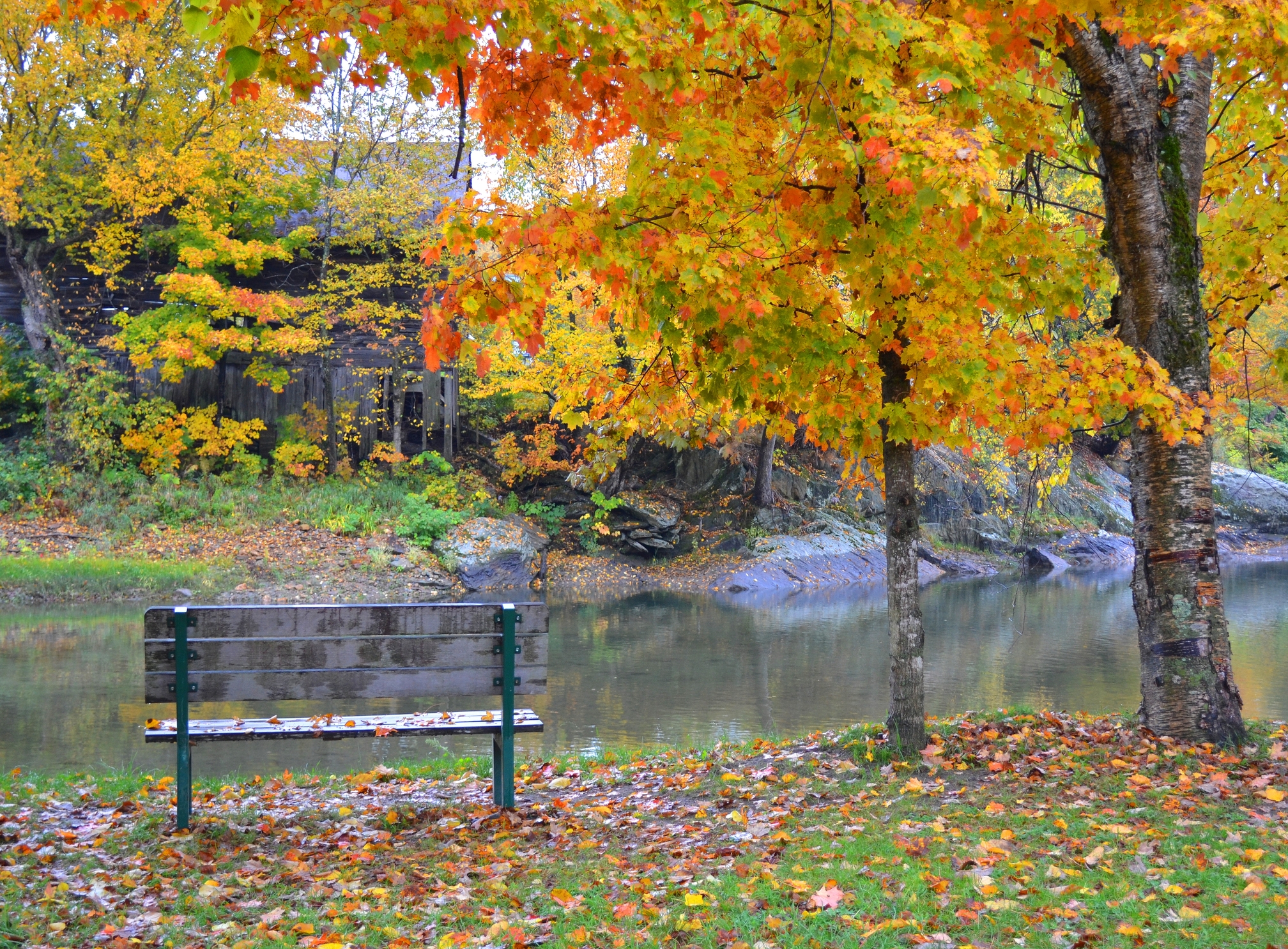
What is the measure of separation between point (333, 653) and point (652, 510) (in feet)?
66.6

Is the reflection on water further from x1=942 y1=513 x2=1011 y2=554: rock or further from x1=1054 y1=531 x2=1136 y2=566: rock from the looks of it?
x1=1054 y1=531 x2=1136 y2=566: rock

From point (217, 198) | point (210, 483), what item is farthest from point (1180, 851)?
point (217, 198)

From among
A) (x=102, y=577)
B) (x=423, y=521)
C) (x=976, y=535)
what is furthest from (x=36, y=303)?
(x=976, y=535)

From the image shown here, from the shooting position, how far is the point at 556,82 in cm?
511

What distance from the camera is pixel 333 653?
15.9 feet

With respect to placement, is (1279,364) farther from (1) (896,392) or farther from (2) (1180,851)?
(2) (1180,851)

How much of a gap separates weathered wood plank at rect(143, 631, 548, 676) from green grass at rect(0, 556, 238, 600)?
1406 cm

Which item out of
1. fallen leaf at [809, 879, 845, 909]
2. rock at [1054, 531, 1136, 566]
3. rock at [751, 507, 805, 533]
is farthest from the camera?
rock at [1054, 531, 1136, 566]

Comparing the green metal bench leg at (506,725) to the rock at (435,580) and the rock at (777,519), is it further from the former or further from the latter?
the rock at (777,519)

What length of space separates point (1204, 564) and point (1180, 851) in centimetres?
233

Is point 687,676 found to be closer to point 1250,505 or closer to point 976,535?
point 976,535

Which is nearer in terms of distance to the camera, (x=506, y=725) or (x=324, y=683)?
(x=324, y=683)

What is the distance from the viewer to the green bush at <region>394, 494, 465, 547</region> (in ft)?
70.3

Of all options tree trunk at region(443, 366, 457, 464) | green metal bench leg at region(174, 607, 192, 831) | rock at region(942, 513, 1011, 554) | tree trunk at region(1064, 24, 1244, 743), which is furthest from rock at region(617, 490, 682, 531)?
green metal bench leg at region(174, 607, 192, 831)
